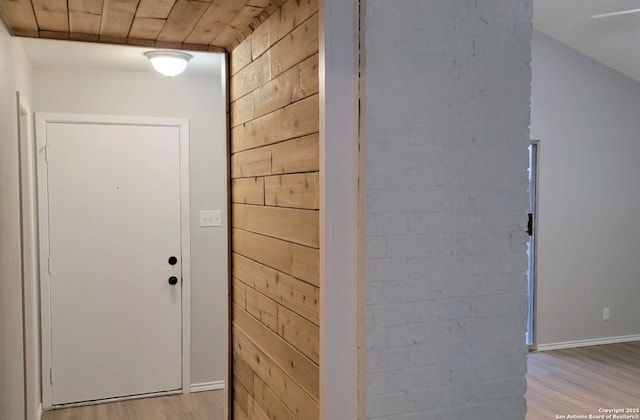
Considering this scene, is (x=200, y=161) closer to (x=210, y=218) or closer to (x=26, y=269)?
(x=210, y=218)

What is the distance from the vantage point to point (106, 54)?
3441 mm

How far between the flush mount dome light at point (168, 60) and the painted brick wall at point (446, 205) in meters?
2.07

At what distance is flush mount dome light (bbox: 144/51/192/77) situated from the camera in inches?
135

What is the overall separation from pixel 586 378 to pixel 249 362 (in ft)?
10.1

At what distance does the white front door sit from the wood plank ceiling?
1.45 metres

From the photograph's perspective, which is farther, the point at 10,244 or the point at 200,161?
the point at 200,161

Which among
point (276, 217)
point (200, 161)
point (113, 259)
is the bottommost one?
point (113, 259)

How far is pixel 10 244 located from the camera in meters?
2.59

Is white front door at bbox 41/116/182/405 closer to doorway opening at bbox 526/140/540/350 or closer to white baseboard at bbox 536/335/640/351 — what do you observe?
doorway opening at bbox 526/140/540/350

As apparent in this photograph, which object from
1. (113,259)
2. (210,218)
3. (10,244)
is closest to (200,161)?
(210,218)

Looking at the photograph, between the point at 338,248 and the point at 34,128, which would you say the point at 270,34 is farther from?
the point at 34,128

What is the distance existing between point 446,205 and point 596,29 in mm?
3796

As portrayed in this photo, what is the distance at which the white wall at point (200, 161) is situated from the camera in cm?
398

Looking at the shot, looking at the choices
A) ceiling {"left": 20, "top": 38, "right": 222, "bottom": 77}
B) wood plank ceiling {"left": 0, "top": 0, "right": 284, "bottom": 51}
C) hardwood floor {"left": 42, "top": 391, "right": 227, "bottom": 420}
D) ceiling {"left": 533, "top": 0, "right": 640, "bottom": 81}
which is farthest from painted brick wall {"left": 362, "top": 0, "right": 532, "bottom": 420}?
ceiling {"left": 533, "top": 0, "right": 640, "bottom": 81}
